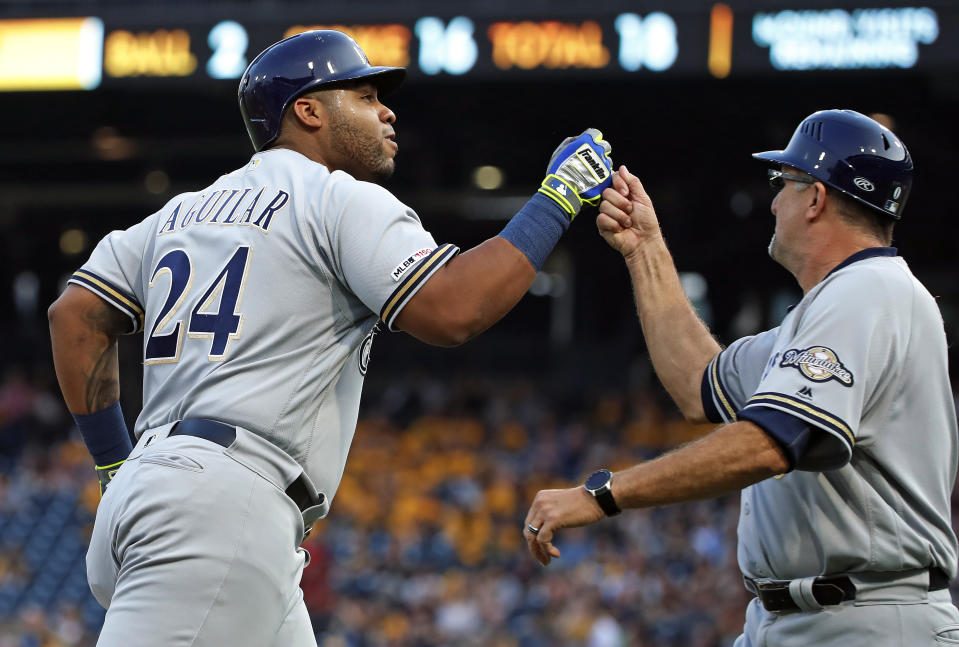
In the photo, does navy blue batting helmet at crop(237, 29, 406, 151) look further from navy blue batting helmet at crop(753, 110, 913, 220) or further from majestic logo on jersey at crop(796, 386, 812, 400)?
majestic logo on jersey at crop(796, 386, 812, 400)

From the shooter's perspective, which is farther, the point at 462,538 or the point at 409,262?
the point at 462,538

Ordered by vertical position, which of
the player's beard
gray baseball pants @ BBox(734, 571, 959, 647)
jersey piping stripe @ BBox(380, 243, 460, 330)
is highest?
the player's beard

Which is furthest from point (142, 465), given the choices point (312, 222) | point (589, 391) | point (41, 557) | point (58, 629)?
point (589, 391)

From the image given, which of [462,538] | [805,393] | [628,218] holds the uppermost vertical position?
[628,218]

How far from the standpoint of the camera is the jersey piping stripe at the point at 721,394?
3199mm

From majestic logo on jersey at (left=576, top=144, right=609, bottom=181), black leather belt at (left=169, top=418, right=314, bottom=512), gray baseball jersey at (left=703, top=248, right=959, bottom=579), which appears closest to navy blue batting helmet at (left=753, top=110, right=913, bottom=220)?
gray baseball jersey at (left=703, top=248, right=959, bottom=579)

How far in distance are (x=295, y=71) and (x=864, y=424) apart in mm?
1617

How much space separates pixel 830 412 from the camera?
2555 mm

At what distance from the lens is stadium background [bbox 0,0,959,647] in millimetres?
10750

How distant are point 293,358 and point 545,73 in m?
8.50

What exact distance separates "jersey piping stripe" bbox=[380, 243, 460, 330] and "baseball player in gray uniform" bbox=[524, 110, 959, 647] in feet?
1.75

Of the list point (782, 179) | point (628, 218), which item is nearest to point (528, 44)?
point (628, 218)

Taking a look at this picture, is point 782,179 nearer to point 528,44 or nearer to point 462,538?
point 528,44

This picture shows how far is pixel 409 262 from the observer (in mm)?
2705
